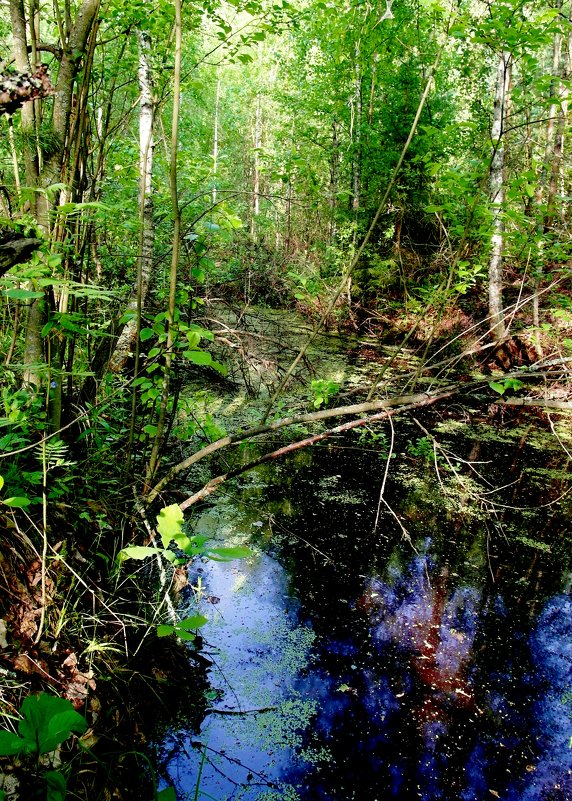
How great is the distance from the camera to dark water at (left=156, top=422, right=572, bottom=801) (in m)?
1.79

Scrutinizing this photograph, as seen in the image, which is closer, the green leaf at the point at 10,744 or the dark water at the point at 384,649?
the green leaf at the point at 10,744

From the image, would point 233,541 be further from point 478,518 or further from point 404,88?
point 404,88

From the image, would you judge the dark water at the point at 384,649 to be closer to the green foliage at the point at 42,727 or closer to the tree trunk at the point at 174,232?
the tree trunk at the point at 174,232

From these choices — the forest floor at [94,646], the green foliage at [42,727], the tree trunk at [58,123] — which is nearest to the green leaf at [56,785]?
the green foliage at [42,727]

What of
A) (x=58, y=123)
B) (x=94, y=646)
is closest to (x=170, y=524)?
(x=94, y=646)

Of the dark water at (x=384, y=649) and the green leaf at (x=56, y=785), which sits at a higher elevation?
the green leaf at (x=56, y=785)

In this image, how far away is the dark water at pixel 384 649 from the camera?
179 cm

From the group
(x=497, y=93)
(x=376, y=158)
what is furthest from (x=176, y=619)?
(x=376, y=158)

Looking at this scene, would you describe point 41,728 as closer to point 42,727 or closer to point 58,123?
point 42,727

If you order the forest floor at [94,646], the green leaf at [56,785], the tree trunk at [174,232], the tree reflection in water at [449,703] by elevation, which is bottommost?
the tree reflection in water at [449,703]

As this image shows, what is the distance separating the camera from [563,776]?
182 centimetres

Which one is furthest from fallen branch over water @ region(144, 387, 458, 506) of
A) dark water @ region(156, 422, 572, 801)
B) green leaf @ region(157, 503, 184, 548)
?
green leaf @ region(157, 503, 184, 548)

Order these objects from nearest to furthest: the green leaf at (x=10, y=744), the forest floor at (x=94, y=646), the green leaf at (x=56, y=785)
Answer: the green leaf at (x=10, y=744) < the green leaf at (x=56, y=785) < the forest floor at (x=94, y=646)

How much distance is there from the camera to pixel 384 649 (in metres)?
2.33
